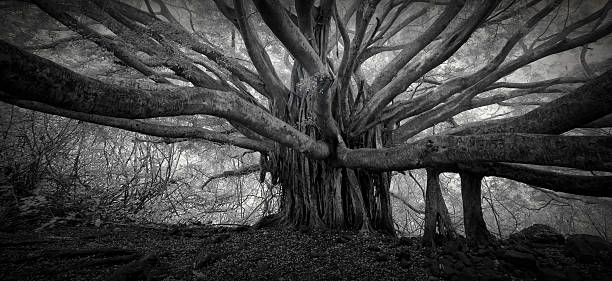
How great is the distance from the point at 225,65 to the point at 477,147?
329cm

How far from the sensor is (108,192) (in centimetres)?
399

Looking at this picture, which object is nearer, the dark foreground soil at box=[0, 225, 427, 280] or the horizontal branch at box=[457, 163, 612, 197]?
the dark foreground soil at box=[0, 225, 427, 280]

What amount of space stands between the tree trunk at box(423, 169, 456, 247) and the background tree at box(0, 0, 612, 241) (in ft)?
0.10

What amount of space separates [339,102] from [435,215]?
Result: 5.80 feet

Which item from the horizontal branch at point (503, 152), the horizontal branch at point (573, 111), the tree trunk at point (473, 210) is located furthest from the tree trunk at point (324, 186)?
the horizontal branch at point (573, 111)

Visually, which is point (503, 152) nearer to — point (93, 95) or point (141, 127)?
point (93, 95)

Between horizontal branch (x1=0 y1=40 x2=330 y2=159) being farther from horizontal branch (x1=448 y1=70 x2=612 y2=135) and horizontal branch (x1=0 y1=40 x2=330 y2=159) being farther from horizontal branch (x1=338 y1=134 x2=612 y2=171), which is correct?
horizontal branch (x1=448 y1=70 x2=612 y2=135)

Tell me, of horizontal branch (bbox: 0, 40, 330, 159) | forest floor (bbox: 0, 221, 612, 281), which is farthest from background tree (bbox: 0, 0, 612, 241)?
forest floor (bbox: 0, 221, 612, 281)

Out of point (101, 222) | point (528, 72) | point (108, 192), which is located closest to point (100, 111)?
point (101, 222)

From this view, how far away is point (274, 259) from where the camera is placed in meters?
2.36

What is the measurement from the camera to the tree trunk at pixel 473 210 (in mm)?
2607

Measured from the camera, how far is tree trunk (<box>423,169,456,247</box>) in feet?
8.89

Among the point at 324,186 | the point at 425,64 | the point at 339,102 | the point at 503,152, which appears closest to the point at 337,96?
the point at 339,102

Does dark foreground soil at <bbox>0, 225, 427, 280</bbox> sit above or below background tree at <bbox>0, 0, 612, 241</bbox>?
below
